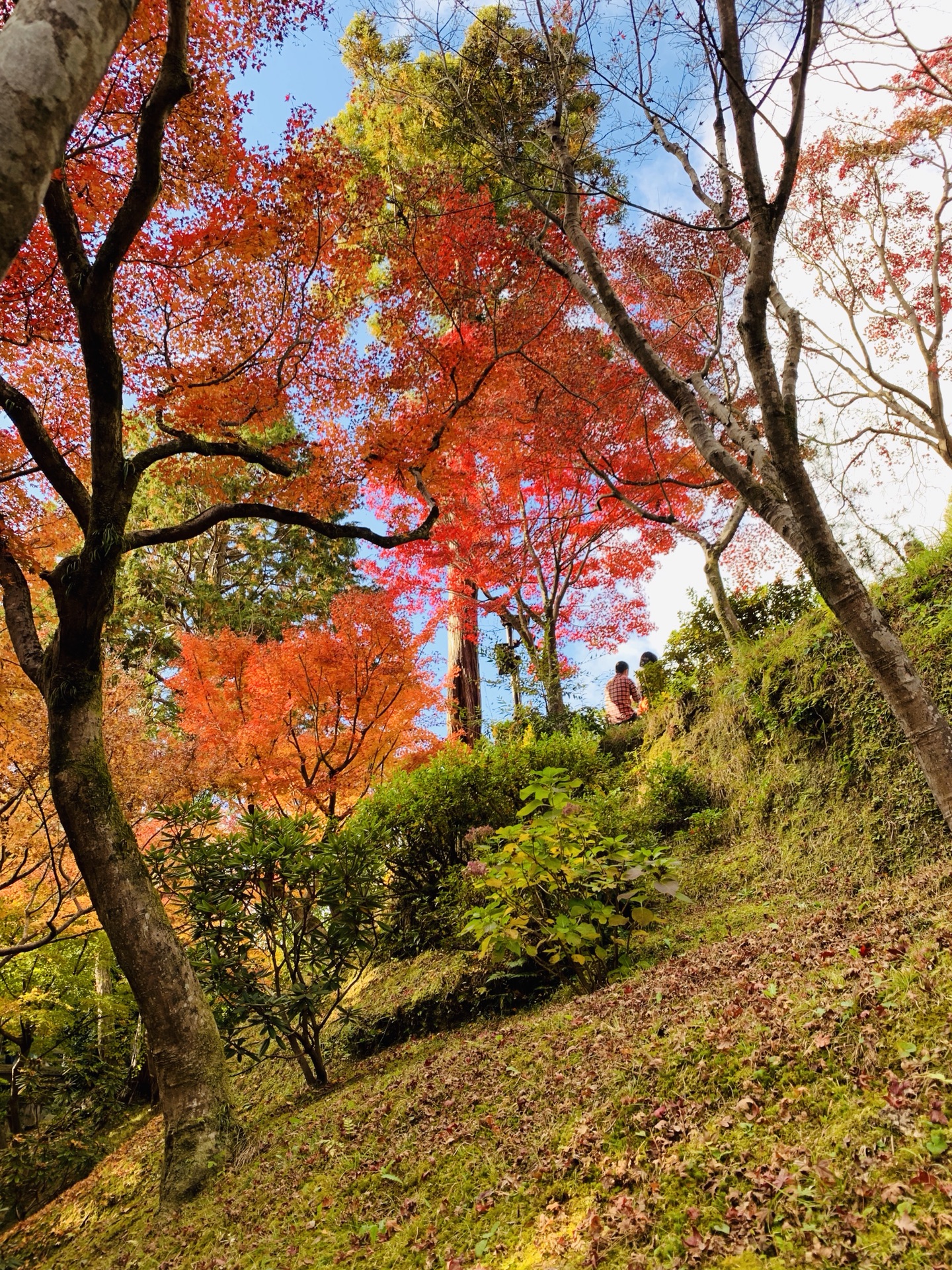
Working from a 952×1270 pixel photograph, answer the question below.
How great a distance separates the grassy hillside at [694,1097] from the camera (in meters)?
1.52

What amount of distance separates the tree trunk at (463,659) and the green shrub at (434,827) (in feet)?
20.2

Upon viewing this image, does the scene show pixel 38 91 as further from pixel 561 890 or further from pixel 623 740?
pixel 623 740

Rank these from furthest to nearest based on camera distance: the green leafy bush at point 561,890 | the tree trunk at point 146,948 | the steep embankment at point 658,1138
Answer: the green leafy bush at point 561,890
the tree trunk at point 146,948
the steep embankment at point 658,1138

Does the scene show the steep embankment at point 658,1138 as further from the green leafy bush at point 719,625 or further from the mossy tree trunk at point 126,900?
the green leafy bush at point 719,625

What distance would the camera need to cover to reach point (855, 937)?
2867 mm

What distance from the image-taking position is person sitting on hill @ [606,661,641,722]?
11398 mm

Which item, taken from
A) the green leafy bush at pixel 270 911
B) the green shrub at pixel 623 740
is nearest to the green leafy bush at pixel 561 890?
the green leafy bush at pixel 270 911

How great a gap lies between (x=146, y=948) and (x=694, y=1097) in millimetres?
3211

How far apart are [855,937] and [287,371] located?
7.54 metres

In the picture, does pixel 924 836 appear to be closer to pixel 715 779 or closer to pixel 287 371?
pixel 715 779

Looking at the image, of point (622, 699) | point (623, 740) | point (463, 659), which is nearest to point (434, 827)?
point (623, 740)

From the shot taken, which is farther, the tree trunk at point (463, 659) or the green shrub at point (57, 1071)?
the tree trunk at point (463, 659)

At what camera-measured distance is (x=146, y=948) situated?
3680 mm

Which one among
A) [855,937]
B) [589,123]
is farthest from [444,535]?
[855,937]
